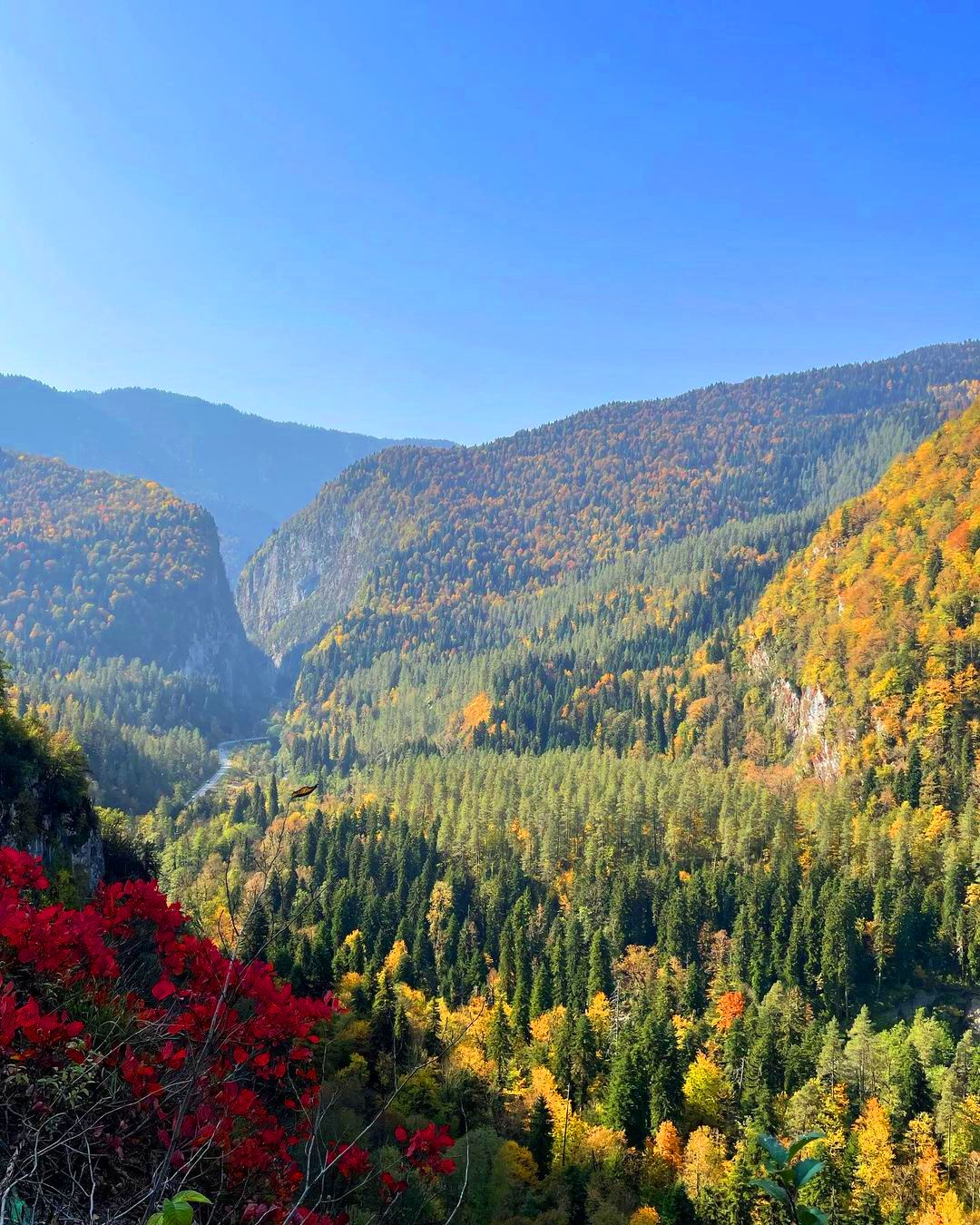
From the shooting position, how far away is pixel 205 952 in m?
12.5

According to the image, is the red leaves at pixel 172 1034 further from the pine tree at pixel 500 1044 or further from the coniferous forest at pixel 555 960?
the pine tree at pixel 500 1044

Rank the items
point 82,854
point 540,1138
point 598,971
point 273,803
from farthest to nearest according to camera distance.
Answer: point 273,803, point 598,971, point 82,854, point 540,1138

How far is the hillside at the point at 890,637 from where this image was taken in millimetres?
100125

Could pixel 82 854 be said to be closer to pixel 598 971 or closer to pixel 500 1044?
pixel 500 1044

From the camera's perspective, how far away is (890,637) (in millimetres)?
118625

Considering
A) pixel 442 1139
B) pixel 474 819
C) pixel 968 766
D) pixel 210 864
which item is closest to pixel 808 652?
pixel 968 766

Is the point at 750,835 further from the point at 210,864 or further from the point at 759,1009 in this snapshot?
the point at 210,864

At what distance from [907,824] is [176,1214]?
95718 millimetres

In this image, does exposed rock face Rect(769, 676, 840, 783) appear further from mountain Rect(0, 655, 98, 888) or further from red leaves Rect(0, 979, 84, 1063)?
red leaves Rect(0, 979, 84, 1063)

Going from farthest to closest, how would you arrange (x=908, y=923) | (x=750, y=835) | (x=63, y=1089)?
1. (x=750, y=835)
2. (x=908, y=923)
3. (x=63, y=1089)

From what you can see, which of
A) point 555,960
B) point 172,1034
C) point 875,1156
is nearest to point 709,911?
point 555,960

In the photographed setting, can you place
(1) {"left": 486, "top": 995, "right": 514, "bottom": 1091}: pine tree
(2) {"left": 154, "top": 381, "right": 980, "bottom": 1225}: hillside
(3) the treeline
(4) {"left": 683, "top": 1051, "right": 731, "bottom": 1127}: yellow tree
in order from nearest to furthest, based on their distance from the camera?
(2) {"left": 154, "top": 381, "right": 980, "bottom": 1225}: hillside
(3) the treeline
(4) {"left": 683, "top": 1051, "right": 731, "bottom": 1127}: yellow tree
(1) {"left": 486, "top": 995, "right": 514, "bottom": 1091}: pine tree

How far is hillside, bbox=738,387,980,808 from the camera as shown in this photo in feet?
328

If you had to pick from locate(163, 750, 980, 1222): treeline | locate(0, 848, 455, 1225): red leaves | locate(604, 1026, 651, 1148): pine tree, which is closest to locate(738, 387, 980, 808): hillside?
locate(163, 750, 980, 1222): treeline
